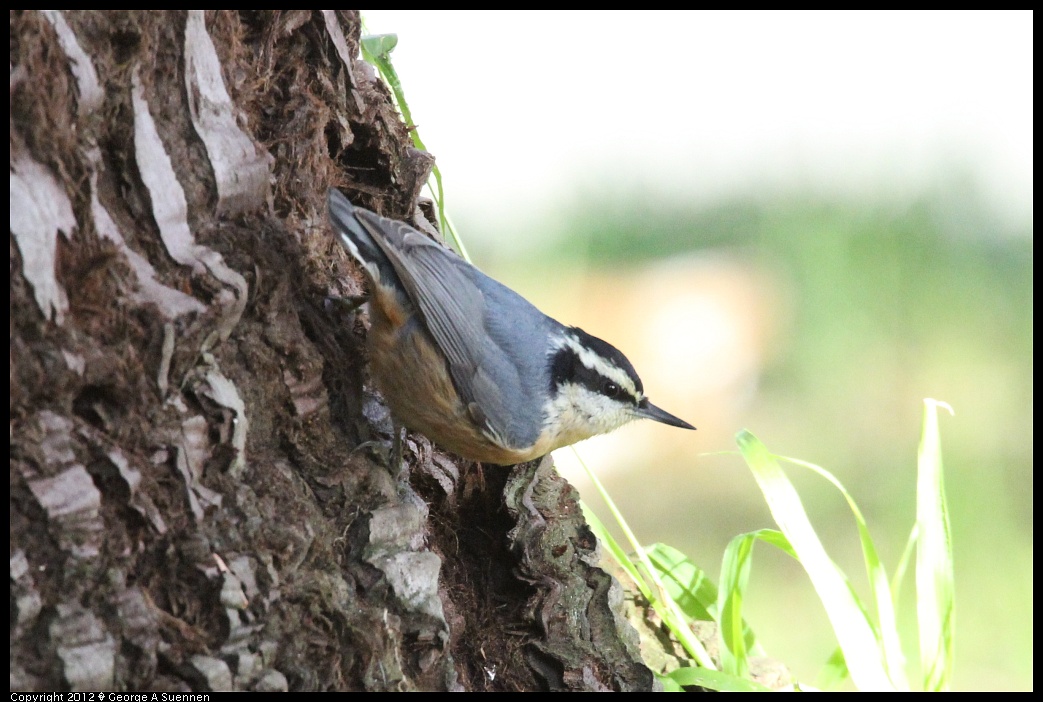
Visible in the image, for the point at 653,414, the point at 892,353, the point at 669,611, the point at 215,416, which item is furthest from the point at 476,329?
the point at 892,353

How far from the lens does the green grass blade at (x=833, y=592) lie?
2.38 meters

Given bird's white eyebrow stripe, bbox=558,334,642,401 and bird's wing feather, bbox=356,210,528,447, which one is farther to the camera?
bird's white eyebrow stripe, bbox=558,334,642,401

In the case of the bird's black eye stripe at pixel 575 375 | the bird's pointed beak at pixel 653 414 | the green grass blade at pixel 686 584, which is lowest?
the green grass blade at pixel 686 584

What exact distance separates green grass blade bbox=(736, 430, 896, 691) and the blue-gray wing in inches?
26.7

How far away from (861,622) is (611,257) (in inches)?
134

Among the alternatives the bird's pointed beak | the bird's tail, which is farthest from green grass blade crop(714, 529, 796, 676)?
the bird's tail

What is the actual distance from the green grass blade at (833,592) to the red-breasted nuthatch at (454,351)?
0.63 meters

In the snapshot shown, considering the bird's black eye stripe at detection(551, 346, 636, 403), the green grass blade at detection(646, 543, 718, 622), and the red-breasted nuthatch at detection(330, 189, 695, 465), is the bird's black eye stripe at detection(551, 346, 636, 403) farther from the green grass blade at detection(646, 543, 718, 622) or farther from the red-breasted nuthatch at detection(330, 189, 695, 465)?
the green grass blade at detection(646, 543, 718, 622)

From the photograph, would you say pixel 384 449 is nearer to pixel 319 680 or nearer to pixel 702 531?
pixel 319 680

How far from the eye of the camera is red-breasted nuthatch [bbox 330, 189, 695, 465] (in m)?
2.42

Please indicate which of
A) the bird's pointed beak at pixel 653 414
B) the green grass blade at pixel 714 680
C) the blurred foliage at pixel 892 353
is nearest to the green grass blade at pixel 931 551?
the green grass blade at pixel 714 680

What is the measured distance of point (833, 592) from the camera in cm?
240

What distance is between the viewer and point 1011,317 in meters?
4.86

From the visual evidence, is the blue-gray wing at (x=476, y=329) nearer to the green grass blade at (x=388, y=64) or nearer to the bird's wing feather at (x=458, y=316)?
the bird's wing feather at (x=458, y=316)
